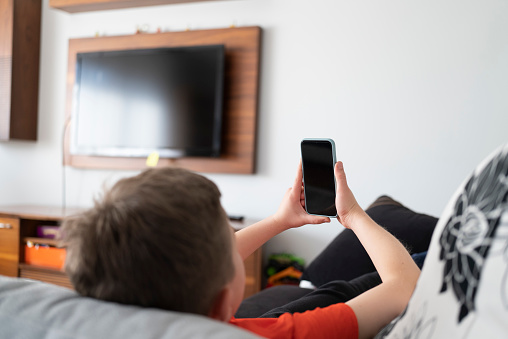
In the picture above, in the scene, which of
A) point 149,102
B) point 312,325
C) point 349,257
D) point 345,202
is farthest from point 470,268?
point 149,102

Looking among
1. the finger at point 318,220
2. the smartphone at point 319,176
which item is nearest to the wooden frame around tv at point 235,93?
the smartphone at point 319,176

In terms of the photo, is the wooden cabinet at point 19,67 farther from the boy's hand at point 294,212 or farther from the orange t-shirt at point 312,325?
the orange t-shirt at point 312,325

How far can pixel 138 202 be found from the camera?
51 cm

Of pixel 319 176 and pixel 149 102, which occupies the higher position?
pixel 149 102

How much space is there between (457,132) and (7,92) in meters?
2.96

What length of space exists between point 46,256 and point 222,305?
2.63 meters

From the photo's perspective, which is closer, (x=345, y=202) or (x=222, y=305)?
(x=222, y=305)

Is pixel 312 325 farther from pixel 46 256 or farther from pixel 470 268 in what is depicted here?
pixel 46 256

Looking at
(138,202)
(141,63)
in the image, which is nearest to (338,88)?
(141,63)

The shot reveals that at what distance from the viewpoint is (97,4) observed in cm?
303

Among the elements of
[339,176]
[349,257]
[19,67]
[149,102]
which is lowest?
[349,257]

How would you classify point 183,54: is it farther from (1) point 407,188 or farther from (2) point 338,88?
(1) point 407,188

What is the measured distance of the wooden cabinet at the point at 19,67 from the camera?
10.6 feet

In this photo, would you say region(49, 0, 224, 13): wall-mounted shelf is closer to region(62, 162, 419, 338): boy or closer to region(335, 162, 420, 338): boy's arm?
region(335, 162, 420, 338): boy's arm
